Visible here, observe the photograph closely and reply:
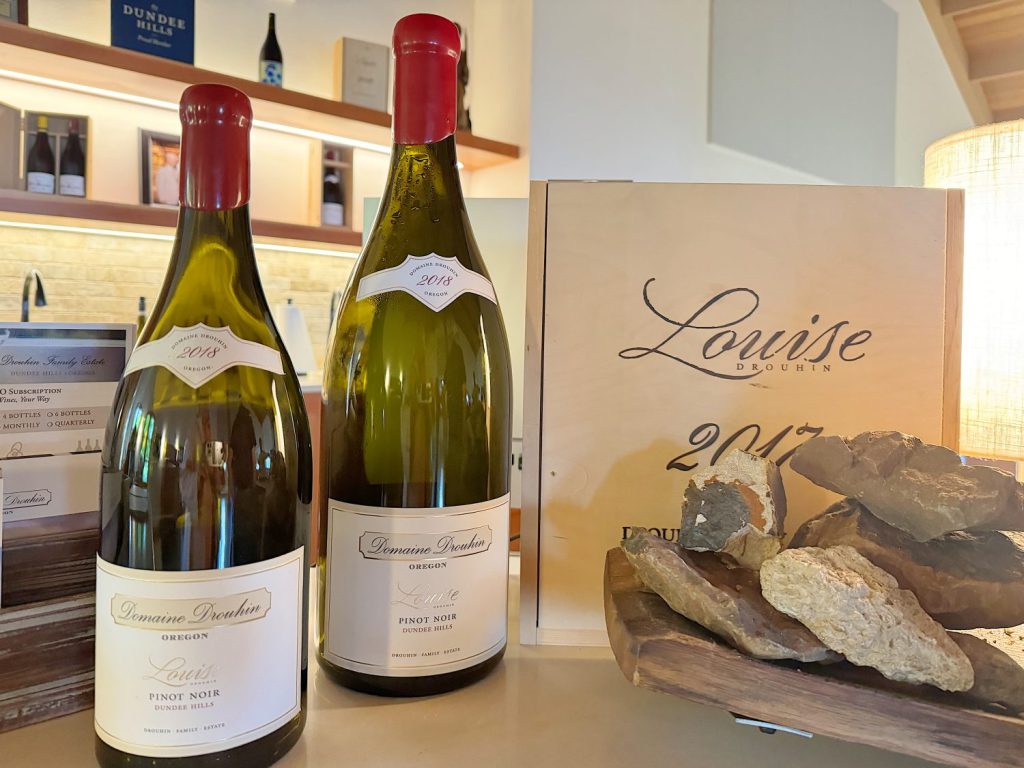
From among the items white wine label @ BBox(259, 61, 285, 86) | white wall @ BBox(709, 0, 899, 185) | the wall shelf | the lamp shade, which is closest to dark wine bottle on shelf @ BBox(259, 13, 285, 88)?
white wine label @ BBox(259, 61, 285, 86)

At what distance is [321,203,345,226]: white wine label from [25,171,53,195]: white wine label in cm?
81

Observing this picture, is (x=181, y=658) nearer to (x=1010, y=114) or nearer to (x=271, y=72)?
(x=271, y=72)

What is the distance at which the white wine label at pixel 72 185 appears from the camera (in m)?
1.95

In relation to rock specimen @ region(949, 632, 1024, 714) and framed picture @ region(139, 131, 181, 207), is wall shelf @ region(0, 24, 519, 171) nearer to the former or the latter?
framed picture @ region(139, 131, 181, 207)

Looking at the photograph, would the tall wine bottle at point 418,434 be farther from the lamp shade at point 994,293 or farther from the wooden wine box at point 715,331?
the lamp shade at point 994,293

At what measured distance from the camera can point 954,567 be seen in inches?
15.9

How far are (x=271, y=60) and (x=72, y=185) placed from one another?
29.2 inches

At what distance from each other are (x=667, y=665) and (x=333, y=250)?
7.64ft

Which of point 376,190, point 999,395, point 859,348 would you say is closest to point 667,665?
point 859,348

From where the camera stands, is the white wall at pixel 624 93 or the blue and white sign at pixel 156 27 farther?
the white wall at pixel 624 93

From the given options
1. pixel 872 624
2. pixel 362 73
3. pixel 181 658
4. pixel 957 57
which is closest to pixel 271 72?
pixel 362 73

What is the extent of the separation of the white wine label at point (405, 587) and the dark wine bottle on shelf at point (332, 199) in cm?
217

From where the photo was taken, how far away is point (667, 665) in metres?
0.38

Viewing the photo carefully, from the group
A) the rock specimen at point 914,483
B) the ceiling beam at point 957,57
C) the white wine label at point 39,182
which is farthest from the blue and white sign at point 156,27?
the ceiling beam at point 957,57
